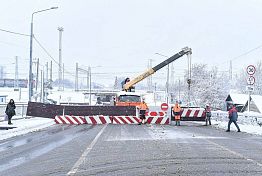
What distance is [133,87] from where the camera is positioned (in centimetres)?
4447

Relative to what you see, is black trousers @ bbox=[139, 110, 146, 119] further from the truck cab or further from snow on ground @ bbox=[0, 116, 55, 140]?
snow on ground @ bbox=[0, 116, 55, 140]

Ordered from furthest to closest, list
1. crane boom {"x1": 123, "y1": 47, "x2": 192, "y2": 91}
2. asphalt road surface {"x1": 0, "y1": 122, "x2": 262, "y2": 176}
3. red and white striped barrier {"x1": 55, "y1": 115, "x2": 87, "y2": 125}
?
1. crane boom {"x1": 123, "y1": 47, "x2": 192, "y2": 91}
2. red and white striped barrier {"x1": 55, "y1": 115, "x2": 87, "y2": 125}
3. asphalt road surface {"x1": 0, "y1": 122, "x2": 262, "y2": 176}

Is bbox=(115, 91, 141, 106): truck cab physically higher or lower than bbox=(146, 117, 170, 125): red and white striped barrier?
higher

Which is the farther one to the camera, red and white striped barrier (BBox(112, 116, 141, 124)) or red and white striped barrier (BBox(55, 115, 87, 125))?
red and white striped barrier (BBox(112, 116, 141, 124))

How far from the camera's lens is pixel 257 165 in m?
9.87

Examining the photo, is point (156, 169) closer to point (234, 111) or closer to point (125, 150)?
point (125, 150)

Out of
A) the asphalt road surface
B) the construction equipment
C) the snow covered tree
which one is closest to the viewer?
the asphalt road surface

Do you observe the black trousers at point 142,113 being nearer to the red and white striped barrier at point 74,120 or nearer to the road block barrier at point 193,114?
the road block barrier at point 193,114

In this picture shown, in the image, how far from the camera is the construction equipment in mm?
37219

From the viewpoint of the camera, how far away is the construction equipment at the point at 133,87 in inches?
1465

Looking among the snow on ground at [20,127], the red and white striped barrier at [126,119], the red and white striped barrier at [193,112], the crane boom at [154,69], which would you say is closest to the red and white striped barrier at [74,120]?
the snow on ground at [20,127]

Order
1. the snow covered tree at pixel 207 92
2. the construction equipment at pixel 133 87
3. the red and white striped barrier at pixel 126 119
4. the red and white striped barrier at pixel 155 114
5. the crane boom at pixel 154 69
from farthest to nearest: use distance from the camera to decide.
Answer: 1. the snow covered tree at pixel 207 92
2. the crane boom at pixel 154 69
3. the construction equipment at pixel 133 87
4. the red and white striped barrier at pixel 155 114
5. the red and white striped barrier at pixel 126 119

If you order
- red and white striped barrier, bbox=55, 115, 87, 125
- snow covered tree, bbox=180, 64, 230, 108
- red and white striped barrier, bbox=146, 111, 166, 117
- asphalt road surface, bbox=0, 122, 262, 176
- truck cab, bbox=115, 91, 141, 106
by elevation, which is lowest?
asphalt road surface, bbox=0, 122, 262, 176

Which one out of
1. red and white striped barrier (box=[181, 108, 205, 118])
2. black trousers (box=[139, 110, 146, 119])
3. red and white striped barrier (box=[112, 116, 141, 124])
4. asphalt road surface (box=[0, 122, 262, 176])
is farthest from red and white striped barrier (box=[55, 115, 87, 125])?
asphalt road surface (box=[0, 122, 262, 176])
